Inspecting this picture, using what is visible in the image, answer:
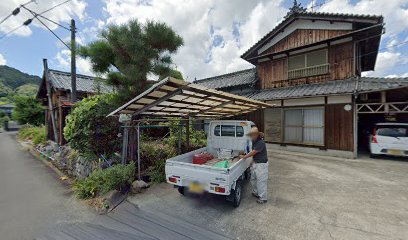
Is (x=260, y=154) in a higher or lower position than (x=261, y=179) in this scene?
higher

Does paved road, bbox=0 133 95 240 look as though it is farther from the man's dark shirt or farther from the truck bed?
the man's dark shirt

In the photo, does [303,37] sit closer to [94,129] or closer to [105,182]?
[94,129]

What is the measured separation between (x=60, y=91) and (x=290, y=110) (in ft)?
45.6

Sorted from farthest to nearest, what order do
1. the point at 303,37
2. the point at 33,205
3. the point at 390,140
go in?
the point at 303,37
the point at 390,140
the point at 33,205

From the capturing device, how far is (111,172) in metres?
4.79

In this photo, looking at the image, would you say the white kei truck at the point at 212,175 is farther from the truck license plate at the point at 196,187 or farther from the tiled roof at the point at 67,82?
the tiled roof at the point at 67,82

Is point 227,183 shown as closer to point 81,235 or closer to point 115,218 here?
point 115,218

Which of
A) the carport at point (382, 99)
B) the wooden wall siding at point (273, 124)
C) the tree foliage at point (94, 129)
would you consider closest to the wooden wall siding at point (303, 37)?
the carport at point (382, 99)

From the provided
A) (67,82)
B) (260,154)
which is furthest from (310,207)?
(67,82)

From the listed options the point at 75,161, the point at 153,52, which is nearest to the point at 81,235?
the point at 75,161

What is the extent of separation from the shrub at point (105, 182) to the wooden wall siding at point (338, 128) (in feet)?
28.7

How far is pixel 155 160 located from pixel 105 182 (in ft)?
5.45

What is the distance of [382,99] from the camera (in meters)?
7.57

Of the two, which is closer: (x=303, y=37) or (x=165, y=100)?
(x=165, y=100)
